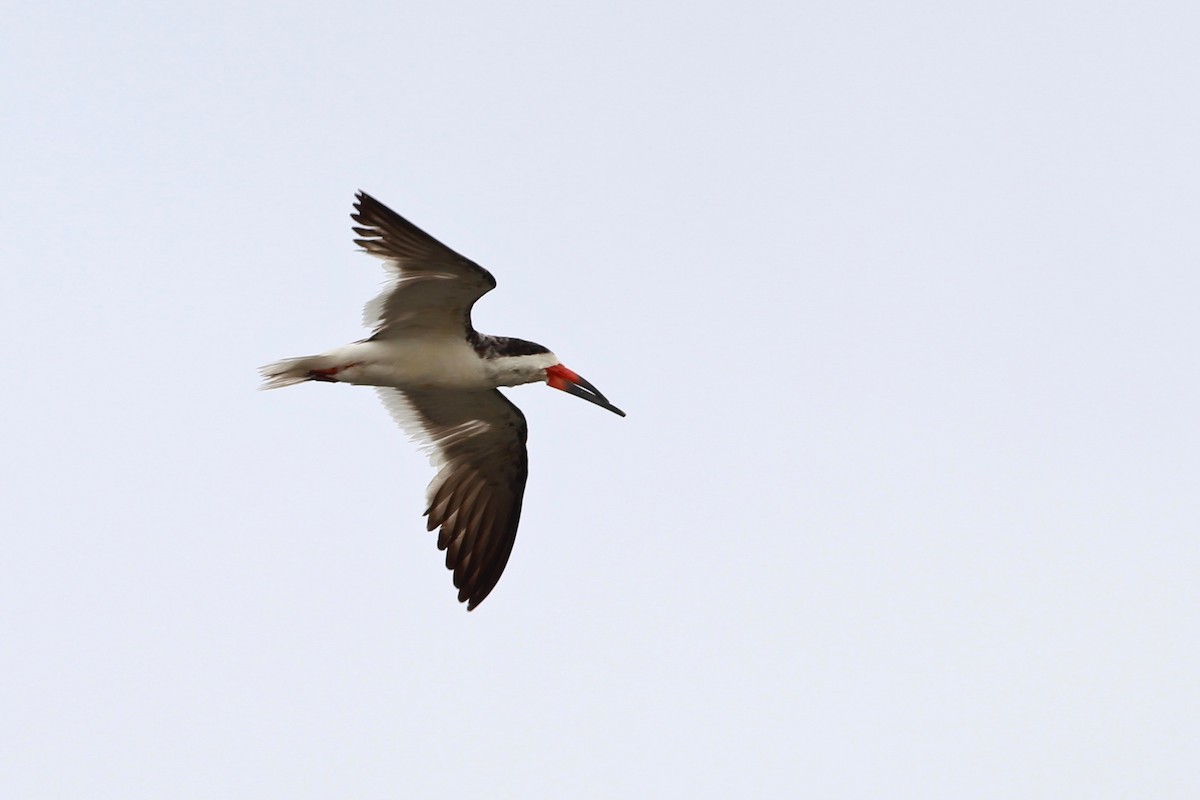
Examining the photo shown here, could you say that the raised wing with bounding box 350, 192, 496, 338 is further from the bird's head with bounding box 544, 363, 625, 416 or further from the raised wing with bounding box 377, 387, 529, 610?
the raised wing with bounding box 377, 387, 529, 610

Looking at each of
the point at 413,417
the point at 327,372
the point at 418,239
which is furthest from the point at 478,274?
the point at 413,417

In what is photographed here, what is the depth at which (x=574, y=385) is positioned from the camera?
12102 millimetres

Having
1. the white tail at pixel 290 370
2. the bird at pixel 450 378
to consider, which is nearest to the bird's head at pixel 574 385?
the bird at pixel 450 378

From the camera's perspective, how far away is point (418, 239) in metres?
10.4

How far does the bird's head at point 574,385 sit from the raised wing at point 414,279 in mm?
921

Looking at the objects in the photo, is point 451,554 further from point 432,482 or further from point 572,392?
point 572,392

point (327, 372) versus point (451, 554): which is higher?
point (327, 372)

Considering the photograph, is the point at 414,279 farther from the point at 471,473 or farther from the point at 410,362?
the point at 471,473

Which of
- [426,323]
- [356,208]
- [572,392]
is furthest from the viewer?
[572,392]

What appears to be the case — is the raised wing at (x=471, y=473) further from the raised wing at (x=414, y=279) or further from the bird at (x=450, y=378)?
the raised wing at (x=414, y=279)

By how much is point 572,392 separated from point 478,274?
6.05 feet

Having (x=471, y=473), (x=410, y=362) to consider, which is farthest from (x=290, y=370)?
(x=471, y=473)

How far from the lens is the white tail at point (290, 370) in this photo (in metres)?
11.2

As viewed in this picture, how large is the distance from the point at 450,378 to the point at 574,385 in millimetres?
1089
